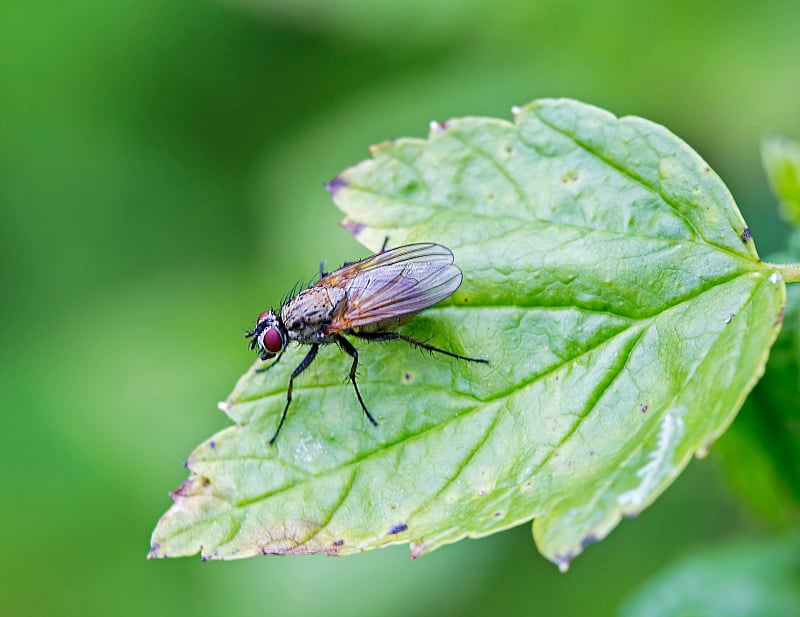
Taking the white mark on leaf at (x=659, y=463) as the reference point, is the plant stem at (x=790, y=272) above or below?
above

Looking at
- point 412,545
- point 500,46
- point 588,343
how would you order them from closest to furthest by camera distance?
point 412,545, point 588,343, point 500,46

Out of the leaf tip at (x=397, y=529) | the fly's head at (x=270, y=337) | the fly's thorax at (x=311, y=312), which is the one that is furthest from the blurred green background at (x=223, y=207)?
the leaf tip at (x=397, y=529)

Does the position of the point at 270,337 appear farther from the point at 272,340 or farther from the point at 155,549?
the point at 155,549

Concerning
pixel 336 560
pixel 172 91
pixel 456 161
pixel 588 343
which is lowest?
pixel 336 560

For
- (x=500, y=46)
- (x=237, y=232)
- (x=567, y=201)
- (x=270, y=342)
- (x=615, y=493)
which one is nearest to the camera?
(x=615, y=493)

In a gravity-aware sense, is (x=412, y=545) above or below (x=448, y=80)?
below

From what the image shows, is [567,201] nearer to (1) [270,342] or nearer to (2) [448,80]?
(1) [270,342]

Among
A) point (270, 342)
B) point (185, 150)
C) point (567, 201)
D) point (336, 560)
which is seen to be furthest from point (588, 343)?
point (185, 150)

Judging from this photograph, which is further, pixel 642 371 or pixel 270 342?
pixel 270 342

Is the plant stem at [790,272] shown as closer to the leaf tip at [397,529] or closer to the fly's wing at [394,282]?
the fly's wing at [394,282]
